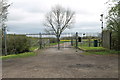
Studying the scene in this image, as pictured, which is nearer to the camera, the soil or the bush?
the soil

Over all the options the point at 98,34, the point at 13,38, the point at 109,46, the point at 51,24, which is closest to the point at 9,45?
the point at 13,38

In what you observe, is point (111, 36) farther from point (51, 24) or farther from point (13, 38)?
point (51, 24)

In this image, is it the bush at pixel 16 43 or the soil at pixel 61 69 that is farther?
the bush at pixel 16 43

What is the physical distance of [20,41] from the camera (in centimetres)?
1622

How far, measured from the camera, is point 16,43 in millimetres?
16125

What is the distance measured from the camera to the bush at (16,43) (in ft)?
52.2

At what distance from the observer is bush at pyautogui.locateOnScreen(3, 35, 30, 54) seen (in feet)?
52.2

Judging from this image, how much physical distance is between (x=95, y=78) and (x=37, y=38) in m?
18.4

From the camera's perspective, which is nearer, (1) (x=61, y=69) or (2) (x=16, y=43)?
(1) (x=61, y=69)

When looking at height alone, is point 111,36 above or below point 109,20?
below

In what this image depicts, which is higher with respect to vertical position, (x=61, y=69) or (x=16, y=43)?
(x=16, y=43)

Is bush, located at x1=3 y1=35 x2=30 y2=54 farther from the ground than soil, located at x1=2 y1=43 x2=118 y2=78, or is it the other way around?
bush, located at x1=3 y1=35 x2=30 y2=54

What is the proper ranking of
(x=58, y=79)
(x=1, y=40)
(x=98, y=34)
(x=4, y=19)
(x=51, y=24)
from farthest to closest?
(x=51, y=24) < (x=98, y=34) < (x=4, y=19) < (x=1, y=40) < (x=58, y=79)

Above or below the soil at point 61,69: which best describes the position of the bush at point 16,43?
above
